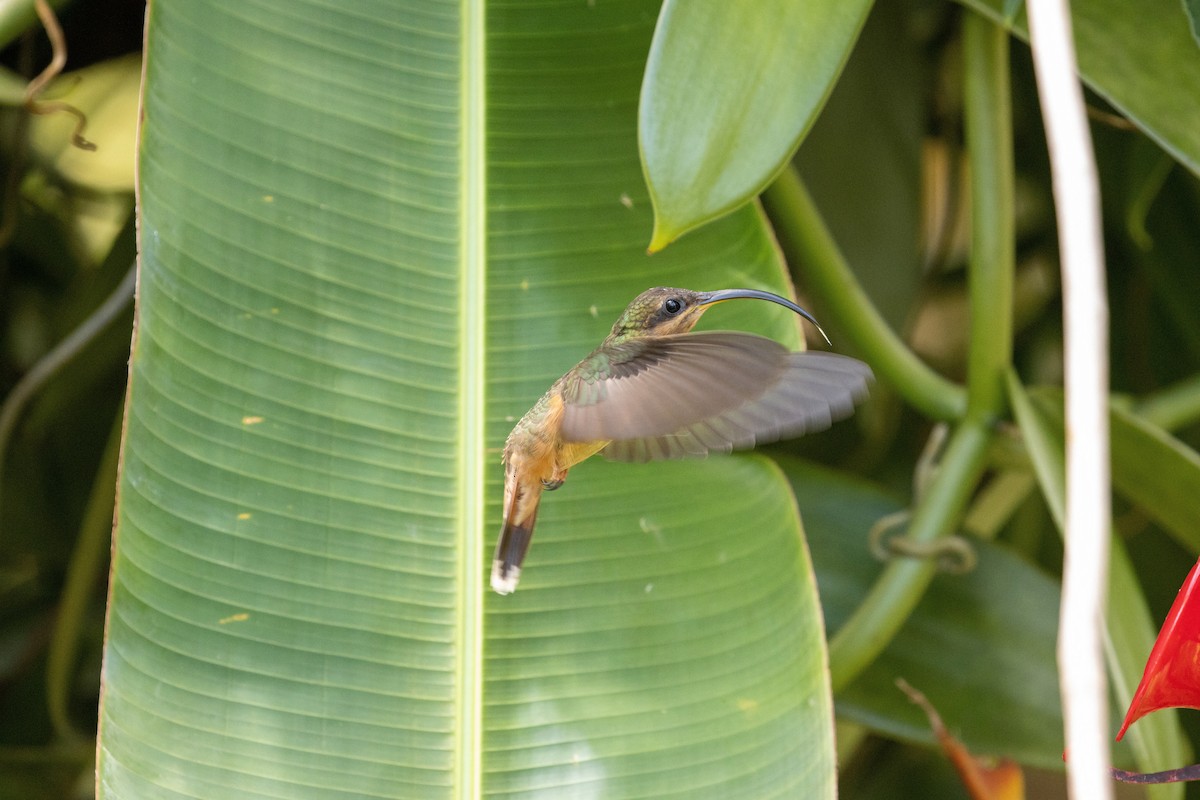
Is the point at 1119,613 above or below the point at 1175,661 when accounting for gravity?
below

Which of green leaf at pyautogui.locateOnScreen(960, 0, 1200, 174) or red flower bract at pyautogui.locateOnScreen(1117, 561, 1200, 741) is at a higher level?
green leaf at pyautogui.locateOnScreen(960, 0, 1200, 174)

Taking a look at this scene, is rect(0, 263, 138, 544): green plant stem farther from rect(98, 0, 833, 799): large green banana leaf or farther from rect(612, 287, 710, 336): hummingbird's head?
rect(612, 287, 710, 336): hummingbird's head

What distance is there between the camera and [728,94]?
0.44 meters

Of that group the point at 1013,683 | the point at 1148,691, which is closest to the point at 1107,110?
the point at 1013,683

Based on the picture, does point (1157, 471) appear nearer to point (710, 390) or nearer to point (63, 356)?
point (710, 390)

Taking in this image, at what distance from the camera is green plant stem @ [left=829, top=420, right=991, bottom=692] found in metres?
0.68

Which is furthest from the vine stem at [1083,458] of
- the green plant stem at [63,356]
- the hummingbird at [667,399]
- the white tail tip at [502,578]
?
the green plant stem at [63,356]

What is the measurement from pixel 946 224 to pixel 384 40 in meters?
0.86

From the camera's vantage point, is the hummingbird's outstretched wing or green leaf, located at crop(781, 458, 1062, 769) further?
green leaf, located at crop(781, 458, 1062, 769)

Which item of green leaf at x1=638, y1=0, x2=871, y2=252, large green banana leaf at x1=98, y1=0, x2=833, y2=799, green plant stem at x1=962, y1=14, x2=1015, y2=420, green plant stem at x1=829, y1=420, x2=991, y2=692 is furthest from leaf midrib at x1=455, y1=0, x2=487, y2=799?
green plant stem at x1=962, y1=14, x2=1015, y2=420

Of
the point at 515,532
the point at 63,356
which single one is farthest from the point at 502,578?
the point at 63,356

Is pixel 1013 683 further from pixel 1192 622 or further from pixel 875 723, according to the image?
pixel 1192 622

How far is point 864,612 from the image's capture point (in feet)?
2.29

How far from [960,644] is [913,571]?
0.13m
